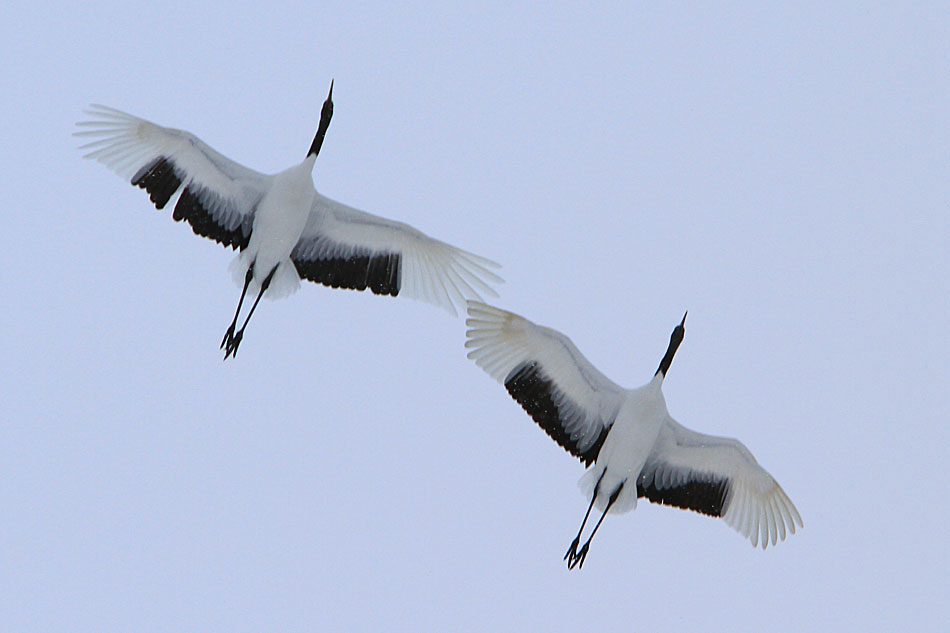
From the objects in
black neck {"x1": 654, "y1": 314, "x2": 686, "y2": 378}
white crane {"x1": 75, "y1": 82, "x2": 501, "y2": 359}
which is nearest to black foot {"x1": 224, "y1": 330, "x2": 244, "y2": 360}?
white crane {"x1": 75, "y1": 82, "x2": 501, "y2": 359}

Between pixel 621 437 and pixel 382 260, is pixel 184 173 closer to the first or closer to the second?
pixel 382 260

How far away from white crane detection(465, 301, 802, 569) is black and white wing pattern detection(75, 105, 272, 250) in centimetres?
342

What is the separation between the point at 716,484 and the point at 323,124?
7.24m

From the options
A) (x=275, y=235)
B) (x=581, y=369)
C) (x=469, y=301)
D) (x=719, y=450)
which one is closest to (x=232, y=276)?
(x=275, y=235)

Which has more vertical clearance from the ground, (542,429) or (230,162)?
(230,162)

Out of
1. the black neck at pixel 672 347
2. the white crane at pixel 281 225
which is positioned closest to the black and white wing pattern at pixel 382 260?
the white crane at pixel 281 225

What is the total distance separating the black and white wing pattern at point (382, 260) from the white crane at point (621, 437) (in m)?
0.63

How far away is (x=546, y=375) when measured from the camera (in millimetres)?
23562

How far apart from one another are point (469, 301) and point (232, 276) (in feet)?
10.8

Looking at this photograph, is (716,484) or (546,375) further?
(716,484)

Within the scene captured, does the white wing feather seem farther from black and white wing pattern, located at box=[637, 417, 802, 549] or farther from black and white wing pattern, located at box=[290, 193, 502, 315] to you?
black and white wing pattern, located at box=[637, 417, 802, 549]

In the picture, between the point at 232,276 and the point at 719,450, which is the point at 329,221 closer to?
the point at 232,276

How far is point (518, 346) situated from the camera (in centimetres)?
2336

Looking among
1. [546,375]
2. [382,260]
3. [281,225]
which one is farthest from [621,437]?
[281,225]
